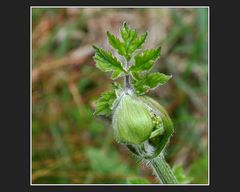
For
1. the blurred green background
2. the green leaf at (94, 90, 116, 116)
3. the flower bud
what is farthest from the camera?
the blurred green background

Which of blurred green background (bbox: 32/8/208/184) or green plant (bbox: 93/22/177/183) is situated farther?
blurred green background (bbox: 32/8/208/184)

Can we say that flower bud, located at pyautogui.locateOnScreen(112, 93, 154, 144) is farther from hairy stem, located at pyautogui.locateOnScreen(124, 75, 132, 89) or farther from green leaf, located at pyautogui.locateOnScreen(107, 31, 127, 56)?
green leaf, located at pyautogui.locateOnScreen(107, 31, 127, 56)

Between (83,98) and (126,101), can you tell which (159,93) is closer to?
(83,98)

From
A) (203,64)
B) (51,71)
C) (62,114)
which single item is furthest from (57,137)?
(203,64)

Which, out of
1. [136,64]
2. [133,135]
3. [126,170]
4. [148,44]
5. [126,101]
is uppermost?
[148,44]

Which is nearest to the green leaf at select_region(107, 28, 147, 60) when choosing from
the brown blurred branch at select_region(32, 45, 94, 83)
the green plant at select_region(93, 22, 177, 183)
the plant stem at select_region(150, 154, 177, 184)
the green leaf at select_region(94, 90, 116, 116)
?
the green plant at select_region(93, 22, 177, 183)

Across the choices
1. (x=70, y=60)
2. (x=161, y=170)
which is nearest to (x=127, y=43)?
(x=161, y=170)
